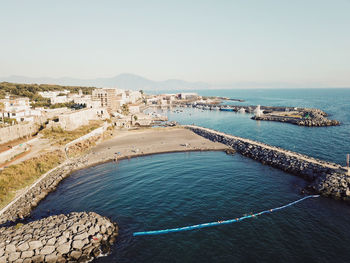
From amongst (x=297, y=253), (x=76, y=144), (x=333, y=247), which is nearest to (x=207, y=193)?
(x=297, y=253)

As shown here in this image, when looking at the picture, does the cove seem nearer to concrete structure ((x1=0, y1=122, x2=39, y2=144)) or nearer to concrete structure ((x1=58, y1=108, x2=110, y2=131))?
concrete structure ((x1=0, y1=122, x2=39, y2=144))

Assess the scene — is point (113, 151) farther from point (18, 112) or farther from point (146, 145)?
point (18, 112)

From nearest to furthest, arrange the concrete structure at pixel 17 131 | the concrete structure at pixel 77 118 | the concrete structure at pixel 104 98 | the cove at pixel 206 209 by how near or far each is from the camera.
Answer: the cove at pixel 206 209
the concrete structure at pixel 17 131
the concrete structure at pixel 77 118
the concrete structure at pixel 104 98

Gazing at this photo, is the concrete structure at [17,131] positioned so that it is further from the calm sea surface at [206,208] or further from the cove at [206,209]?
the cove at [206,209]

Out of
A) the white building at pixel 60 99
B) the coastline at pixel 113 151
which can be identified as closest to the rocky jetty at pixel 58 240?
the coastline at pixel 113 151

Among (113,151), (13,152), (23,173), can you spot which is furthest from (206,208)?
(13,152)

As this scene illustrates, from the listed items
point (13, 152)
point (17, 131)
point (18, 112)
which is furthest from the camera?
point (18, 112)
